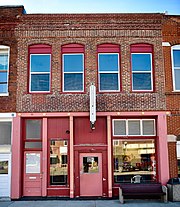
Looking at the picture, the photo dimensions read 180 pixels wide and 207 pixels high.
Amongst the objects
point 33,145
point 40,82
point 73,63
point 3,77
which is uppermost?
point 73,63

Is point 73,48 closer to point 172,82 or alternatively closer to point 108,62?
point 108,62

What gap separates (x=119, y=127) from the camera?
14.0m

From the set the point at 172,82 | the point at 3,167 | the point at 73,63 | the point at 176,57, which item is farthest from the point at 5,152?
the point at 176,57

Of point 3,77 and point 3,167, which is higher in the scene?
point 3,77

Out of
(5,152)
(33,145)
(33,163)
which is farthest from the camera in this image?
(33,145)

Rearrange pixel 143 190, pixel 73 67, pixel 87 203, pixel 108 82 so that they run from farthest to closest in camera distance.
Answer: pixel 73 67
pixel 108 82
pixel 143 190
pixel 87 203

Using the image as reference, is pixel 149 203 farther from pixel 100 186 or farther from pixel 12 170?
pixel 12 170

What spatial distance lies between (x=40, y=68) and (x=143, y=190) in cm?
745

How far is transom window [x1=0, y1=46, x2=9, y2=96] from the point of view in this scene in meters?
14.1

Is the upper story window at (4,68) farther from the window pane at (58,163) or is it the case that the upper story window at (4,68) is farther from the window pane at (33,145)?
the window pane at (58,163)

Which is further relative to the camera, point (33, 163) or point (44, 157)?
point (33, 163)

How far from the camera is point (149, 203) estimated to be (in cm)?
1241

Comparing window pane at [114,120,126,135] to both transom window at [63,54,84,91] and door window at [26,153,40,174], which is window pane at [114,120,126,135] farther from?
door window at [26,153,40,174]

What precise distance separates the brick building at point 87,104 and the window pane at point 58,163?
0.05 m
